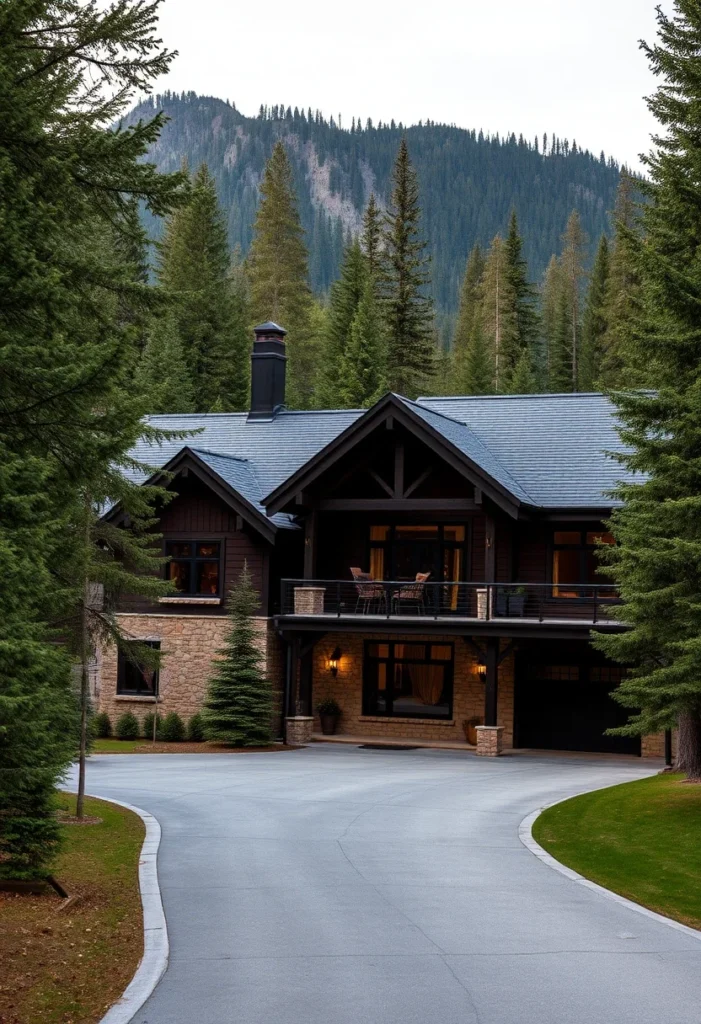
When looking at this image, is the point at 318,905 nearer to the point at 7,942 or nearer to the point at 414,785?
the point at 7,942

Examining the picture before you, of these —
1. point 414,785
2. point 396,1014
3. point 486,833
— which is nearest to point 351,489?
point 414,785

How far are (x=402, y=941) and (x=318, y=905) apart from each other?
162cm

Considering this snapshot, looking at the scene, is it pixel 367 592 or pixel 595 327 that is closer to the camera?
pixel 367 592

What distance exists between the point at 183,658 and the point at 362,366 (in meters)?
31.5

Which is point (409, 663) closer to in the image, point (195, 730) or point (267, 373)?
point (195, 730)

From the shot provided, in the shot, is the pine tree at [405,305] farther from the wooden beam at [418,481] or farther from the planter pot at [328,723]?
the wooden beam at [418,481]

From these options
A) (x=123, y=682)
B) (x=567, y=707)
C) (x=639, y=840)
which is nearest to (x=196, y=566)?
(x=123, y=682)

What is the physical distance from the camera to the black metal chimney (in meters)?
36.9

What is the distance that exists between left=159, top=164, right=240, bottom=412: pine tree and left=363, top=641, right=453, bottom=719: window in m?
32.1

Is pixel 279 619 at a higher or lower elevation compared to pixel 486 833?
higher

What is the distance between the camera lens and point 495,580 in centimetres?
2945

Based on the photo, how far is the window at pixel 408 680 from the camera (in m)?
31.0

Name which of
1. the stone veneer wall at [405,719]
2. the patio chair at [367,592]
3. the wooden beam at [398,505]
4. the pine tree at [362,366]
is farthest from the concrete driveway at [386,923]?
the pine tree at [362,366]

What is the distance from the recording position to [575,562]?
1166 inches
